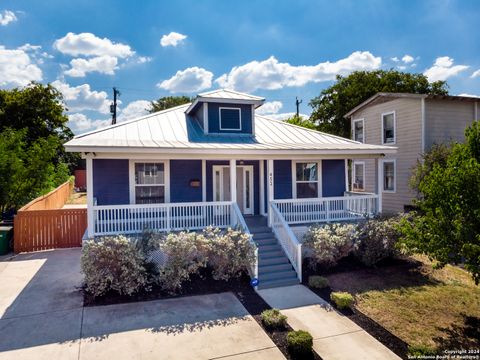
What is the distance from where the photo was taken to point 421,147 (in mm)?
15773

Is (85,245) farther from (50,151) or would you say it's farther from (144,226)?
(50,151)

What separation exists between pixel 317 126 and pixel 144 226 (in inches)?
1141

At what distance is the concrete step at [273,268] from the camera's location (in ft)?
29.6

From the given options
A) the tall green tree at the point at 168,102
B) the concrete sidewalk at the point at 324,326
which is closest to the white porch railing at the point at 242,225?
the concrete sidewalk at the point at 324,326

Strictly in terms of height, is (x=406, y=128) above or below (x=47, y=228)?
above

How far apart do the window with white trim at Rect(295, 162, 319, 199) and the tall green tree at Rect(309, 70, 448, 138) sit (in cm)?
2093

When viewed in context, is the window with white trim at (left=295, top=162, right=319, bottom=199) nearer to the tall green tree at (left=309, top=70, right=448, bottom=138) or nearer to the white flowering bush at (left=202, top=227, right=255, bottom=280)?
the white flowering bush at (left=202, top=227, right=255, bottom=280)

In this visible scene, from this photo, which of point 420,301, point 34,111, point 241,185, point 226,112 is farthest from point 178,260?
point 34,111

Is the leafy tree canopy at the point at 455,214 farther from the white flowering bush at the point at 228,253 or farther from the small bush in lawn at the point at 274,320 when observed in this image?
the white flowering bush at the point at 228,253

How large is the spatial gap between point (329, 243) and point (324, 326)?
10.4 ft

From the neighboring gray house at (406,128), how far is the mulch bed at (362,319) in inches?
282

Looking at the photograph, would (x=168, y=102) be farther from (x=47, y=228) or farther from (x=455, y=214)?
(x=455, y=214)

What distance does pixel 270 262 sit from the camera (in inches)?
371

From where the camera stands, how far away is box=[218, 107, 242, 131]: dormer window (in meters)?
12.8
